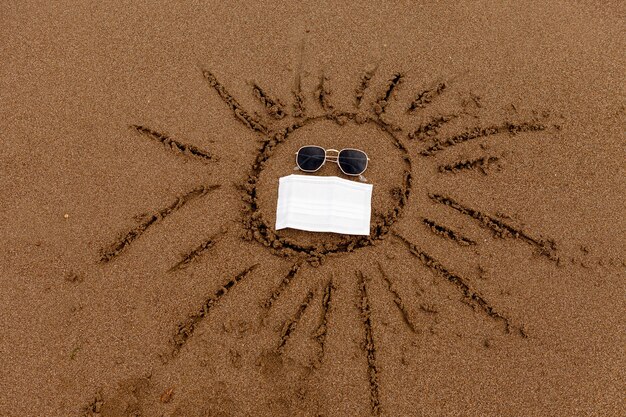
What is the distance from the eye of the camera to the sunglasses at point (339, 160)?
2613 mm

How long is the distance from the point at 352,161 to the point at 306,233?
52 cm

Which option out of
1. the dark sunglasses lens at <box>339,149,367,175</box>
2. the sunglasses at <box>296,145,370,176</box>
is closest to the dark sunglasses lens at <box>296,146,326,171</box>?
the sunglasses at <box>296,145,370,176</box>

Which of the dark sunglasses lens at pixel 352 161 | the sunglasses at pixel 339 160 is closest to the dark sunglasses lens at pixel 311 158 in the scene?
the sunglasses at pixel 339 160

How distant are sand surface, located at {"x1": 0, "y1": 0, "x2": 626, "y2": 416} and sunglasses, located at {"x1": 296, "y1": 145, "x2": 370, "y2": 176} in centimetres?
8

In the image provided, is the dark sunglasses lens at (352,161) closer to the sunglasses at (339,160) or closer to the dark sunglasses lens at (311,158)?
the sunglasses at (339,160)

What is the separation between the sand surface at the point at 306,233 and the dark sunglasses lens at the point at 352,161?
9 centimetres

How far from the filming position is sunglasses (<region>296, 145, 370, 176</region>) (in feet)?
8.57

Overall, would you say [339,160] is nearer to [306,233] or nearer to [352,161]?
[352,161]

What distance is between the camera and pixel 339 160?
2631 mm

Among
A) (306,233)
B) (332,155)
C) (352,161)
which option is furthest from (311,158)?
(306,233)

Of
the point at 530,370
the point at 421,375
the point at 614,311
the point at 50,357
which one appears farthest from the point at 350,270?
the point at 50,357

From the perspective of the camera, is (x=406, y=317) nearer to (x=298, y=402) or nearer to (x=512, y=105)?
(x=298, y=402)

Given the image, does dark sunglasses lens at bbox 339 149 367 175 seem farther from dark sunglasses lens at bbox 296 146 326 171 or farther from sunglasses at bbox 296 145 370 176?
dark sunglasses lens at bbox 296 146 326 171

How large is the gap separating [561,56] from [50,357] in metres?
3.61
